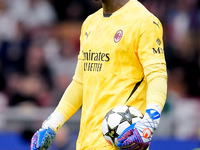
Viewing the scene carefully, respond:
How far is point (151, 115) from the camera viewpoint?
370 cm

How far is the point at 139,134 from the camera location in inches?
142

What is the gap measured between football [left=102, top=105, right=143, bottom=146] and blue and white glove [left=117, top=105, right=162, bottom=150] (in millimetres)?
171

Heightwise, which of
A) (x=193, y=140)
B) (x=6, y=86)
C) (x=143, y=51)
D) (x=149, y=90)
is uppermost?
(x=143, y=51)

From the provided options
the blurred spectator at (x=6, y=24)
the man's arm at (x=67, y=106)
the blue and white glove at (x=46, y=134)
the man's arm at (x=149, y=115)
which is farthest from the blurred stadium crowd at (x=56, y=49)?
the man's arm at (x=149, y=115)

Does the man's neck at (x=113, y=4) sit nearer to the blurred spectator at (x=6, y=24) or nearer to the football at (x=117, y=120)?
the football at (x=117, y=120)

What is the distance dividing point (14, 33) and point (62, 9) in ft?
5.13

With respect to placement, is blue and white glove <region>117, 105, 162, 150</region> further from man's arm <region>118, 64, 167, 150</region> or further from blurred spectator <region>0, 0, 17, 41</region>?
blurred spectator <region>0, 0, 17, 41</region>

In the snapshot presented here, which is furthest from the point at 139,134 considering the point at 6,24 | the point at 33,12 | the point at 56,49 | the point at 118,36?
the point at 33,12

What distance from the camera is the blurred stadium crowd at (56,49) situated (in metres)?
10.1

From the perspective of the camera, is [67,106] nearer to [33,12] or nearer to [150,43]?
[150,43]

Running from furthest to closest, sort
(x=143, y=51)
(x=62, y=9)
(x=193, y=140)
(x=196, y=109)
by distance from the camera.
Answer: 1. (x=62, y=9)
2. (x=196, y=109)
3. (x=193, y=140)
4. (x=143, y=51)

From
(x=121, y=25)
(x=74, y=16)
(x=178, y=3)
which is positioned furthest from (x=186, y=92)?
(x=121, y=25)

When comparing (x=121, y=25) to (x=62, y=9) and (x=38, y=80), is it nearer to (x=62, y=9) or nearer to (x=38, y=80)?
(x=38, y=80)

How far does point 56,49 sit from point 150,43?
751cm
